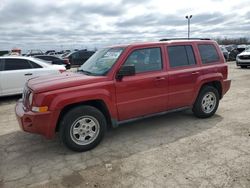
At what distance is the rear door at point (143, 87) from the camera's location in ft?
14.8

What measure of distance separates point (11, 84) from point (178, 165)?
6.73 metres

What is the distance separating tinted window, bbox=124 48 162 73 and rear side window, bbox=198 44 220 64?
3.92 ft

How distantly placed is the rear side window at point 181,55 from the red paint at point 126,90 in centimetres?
9

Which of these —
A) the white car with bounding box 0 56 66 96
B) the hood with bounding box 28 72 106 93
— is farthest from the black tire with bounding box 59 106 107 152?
the white car with bounding box 0 56 66 96

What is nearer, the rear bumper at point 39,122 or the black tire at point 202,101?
the rear bumper at point 39,122

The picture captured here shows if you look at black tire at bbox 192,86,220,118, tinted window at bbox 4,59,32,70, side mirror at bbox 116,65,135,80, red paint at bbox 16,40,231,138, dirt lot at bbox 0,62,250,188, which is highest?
tinted window at bbox 4,59,32,70

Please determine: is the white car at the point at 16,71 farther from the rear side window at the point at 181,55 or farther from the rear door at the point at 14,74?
the rear side window at the point at 181,55

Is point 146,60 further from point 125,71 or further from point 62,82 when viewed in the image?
point 62,82

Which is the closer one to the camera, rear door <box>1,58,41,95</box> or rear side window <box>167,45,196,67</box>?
rear side window <box>167,45,196,67</box>

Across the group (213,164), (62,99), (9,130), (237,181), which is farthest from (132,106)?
(9,130)

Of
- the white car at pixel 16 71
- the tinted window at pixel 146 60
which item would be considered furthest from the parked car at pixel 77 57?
the tinted window at pixel 146 60

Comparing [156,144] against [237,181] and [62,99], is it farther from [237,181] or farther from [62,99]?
[62,99]

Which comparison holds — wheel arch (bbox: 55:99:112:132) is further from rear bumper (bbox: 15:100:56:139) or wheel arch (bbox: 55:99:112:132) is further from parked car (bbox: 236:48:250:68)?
parked car (bbox: 236:48:250:68)

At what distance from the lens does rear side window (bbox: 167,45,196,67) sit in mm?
5098
